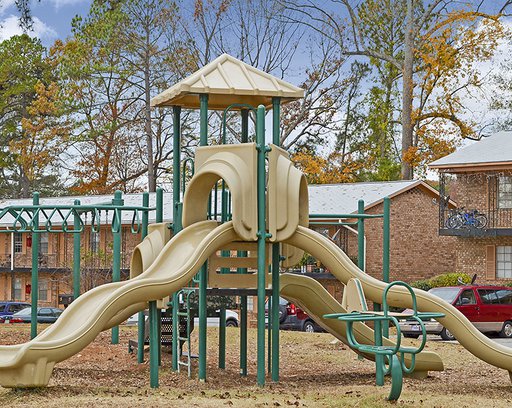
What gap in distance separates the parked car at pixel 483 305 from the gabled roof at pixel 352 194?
401 inches

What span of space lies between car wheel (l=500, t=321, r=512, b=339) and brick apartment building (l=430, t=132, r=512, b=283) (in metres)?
8.53

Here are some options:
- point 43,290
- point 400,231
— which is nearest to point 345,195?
point 400,231

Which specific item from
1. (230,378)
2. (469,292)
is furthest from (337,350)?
(469,292)

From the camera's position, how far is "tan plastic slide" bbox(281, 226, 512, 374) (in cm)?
1482

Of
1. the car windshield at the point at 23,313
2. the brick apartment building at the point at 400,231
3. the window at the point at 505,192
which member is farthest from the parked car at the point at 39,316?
the window at the point at 505,192

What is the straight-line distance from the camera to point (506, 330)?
3341cm

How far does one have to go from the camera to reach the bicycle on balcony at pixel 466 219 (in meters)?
42.1

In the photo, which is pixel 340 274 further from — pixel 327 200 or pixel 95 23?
pixel 95 23

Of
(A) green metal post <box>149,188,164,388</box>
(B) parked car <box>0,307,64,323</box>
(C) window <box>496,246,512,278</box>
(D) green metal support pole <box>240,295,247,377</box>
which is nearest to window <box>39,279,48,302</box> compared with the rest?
(B) parked car <box>0,307,64,323</box>

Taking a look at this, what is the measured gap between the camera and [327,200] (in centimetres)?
4481

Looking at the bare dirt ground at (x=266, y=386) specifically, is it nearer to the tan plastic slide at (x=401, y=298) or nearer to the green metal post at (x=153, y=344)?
the green metal post at (x=153, y=344)

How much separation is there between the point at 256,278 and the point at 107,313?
281 cm

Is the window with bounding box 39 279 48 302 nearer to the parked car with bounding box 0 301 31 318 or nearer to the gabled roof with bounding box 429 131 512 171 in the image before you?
the parked car with bounding box 0 301 31 318

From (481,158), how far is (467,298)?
1127 centimetres
